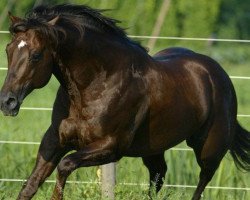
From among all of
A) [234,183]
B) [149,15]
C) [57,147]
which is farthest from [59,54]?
[149,15]

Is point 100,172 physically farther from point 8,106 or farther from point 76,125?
point 8,106

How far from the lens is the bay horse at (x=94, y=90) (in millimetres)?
5367

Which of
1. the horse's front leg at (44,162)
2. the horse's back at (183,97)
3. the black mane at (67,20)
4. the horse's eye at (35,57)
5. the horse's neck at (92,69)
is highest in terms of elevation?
the black mane at (67,20)

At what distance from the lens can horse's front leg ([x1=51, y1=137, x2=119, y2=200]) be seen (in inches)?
217

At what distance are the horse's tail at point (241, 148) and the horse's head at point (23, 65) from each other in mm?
2263

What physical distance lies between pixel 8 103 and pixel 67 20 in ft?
2.19

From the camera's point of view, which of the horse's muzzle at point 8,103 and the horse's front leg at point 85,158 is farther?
the horse's front leg at point 85,158

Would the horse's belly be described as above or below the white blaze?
below

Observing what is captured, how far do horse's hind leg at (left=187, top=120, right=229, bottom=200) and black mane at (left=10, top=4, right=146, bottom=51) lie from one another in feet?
3.89

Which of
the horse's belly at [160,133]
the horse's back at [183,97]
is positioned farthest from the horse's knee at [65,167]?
the horse's back at [183,97]

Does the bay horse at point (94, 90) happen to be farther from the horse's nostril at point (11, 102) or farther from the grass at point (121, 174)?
the grass at point (121, 174)

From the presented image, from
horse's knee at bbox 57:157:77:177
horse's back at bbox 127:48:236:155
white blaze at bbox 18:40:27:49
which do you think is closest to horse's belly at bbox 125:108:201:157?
horse's back at bbox 127:48:236:155

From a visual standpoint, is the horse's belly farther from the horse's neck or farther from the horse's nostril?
the horse's nostril

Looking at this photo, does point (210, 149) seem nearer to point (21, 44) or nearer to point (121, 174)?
point (121, 174)
